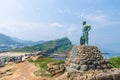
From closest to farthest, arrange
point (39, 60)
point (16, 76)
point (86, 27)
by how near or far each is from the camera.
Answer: point (86, 27), point (16, 76), point (39, 60)

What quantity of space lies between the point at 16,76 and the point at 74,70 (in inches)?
377

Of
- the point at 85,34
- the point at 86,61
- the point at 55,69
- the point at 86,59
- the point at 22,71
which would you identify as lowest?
the point at 22,71

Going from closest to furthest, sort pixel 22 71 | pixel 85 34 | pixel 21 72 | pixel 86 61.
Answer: pixel 86 61 → pixel 85 34 → pixel 21 72 → pixel 22 71

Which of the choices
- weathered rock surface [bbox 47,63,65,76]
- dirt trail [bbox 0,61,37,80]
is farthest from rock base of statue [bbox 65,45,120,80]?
dirt trail [bbox 0,61,37,80]

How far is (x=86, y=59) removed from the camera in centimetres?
3775

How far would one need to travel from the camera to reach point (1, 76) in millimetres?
45219

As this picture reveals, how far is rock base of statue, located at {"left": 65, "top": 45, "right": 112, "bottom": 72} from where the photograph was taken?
3769cm

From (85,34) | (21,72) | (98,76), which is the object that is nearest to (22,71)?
(21,72)

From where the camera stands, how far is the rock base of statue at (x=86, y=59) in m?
37.7

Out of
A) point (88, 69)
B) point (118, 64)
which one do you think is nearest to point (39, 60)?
point (118, 64)

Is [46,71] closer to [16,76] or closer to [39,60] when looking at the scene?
[16,76]

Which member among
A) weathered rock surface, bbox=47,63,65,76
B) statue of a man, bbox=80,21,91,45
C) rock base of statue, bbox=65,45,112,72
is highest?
statue of a man, bbox=80,21,91,45

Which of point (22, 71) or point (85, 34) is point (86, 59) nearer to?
point (85, 34)

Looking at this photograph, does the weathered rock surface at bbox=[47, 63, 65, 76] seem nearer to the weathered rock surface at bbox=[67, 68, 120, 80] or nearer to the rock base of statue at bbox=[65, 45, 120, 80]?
the rock base of statue at bbox=[65, 45, 120, 80]
